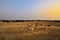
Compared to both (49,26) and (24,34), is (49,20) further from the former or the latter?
(24,34)

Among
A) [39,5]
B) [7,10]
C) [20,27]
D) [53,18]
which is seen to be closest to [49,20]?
[53,18]

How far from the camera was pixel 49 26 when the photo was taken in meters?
0.90

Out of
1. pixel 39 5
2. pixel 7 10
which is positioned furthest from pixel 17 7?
pixel 39 5

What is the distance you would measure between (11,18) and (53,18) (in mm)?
396

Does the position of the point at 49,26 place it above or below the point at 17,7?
below

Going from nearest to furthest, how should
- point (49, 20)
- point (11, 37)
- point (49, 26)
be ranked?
1. point (11, 37)
2. point (49, 26)
3. point (49, 20)

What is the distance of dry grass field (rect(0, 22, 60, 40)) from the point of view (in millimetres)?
785

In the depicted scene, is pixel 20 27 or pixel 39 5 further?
pixel 39 5

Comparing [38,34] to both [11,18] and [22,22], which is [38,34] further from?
[11,18]

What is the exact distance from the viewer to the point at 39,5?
3.37 ft

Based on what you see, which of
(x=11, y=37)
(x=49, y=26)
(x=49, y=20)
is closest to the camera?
(x=11, y=37)

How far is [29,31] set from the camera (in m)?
0.84

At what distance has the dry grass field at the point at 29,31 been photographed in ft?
2.58

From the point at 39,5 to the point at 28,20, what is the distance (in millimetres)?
178
